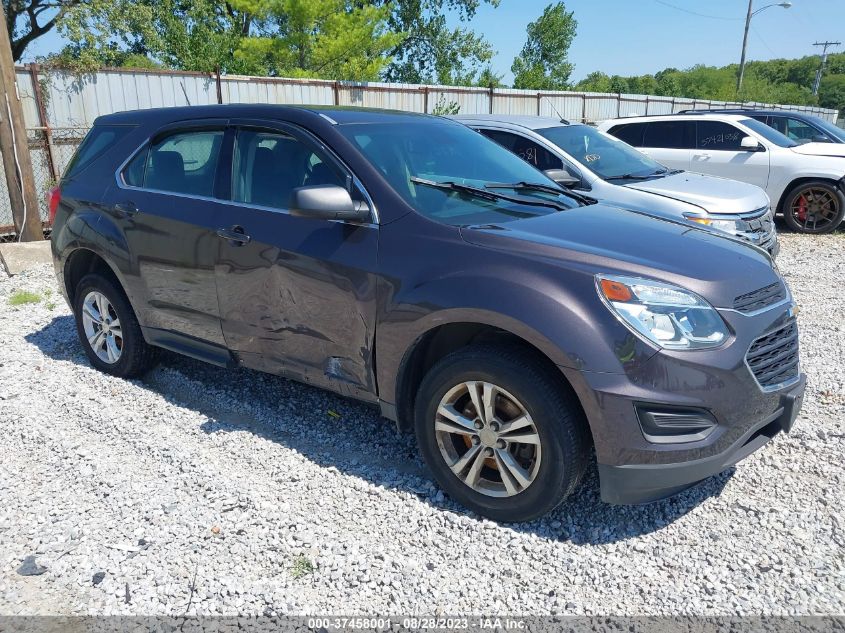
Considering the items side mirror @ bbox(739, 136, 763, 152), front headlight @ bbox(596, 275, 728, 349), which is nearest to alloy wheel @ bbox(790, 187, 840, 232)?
side mirror @ bbox(739, 136, 763, 152)

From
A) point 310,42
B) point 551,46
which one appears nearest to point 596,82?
point 551,46

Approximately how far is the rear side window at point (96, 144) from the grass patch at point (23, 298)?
2.50m

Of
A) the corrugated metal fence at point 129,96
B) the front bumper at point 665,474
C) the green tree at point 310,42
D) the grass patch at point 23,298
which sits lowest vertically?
the grass patch at point 23,298

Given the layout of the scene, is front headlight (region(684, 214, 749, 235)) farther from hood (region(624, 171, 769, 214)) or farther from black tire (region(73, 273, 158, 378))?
black tire (region(73, 273, 158, 378))

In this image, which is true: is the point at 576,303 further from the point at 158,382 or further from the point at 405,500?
the point at 158,382

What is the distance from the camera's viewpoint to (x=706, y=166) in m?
11.0

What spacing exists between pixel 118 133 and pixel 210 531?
306cm

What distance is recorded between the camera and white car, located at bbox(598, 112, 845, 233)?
10.6 meters

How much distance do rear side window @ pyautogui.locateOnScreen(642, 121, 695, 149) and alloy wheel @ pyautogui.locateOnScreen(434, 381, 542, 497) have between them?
952 cm

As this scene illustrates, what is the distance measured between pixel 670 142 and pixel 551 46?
30.6 metres

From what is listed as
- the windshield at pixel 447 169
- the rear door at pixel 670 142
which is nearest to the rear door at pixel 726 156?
the rear door at pixel 670 142

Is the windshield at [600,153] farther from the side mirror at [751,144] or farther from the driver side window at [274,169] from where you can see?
the driver side window at [274,169]

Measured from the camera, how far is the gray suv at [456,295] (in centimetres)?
274

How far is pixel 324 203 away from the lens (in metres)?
3.25
